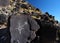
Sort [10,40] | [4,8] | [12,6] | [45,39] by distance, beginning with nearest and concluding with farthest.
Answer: [10,40], [45,39], [4,8], [12,6]

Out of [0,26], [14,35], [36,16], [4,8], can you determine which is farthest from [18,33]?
Answer: [4,8]

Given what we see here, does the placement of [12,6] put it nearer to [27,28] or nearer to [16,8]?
[16,8]

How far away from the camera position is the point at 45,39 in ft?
97.9

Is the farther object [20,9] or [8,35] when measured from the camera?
[20,9]

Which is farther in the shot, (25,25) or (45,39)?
(45,39)

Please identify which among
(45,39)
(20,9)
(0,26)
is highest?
(20,9)

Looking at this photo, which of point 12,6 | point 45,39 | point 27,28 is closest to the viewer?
point 27,28

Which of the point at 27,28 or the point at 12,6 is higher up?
the point at 12,6

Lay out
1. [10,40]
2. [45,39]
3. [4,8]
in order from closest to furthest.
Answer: [10,40] < [45,39] < [4,8]

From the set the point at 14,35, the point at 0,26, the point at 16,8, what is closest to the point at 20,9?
the point at 16,8

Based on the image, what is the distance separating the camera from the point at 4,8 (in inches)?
1325

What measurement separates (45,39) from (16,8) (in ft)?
25.9

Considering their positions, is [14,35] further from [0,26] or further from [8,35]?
[0,26]

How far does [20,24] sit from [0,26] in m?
3.24
